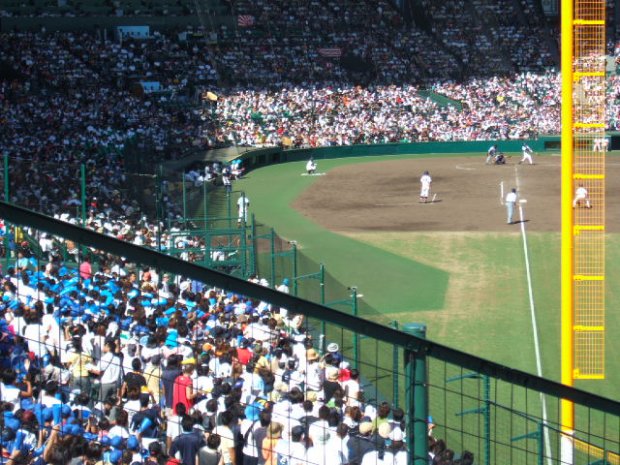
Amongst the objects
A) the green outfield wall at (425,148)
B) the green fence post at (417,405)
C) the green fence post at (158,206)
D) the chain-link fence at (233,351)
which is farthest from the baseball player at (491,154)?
the green fence post at (417,405)

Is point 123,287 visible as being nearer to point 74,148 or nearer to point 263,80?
point 74,148

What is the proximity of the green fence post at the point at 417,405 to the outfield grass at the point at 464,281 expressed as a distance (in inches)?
509

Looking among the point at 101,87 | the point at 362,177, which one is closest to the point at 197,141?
the point at 101,87

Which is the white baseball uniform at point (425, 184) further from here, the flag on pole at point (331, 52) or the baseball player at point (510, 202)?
the flag on pole at point (331, 52)

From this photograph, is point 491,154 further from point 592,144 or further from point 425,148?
point 592,144

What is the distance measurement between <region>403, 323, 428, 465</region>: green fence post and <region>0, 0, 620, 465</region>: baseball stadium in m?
0.01

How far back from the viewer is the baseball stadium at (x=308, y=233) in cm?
527

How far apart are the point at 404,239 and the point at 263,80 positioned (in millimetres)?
32484

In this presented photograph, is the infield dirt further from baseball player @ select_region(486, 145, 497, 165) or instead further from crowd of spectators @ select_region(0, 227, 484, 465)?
crowd of spectators @ select_region(0, 227, 484, 465)

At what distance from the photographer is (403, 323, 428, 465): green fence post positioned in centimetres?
456

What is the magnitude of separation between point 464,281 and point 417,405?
843 inches

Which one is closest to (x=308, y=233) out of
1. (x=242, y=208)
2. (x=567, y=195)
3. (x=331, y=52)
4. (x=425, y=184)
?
(x=425, y=184)

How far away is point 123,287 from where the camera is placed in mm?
6414

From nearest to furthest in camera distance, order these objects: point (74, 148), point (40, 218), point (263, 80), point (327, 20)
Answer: point (40, 218) < point (74, 148) < point (263, 80) < point (327, 20)
